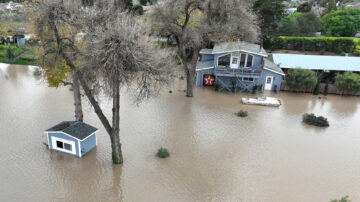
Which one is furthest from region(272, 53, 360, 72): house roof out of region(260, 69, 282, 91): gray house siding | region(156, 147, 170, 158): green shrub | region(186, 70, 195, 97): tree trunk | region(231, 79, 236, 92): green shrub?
region(156, 147, 170, 158): green shrub

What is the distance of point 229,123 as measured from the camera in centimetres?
1894

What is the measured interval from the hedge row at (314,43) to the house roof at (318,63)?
517 inches

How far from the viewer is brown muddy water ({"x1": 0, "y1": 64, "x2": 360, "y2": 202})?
11.7 m

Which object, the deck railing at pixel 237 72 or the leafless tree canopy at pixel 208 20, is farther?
the deck railing at pixel 237 72

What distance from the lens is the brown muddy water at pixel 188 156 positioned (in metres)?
11.7

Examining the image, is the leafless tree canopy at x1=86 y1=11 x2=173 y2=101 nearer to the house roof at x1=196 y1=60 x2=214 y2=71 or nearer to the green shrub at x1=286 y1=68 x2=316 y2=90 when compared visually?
the house roof at x1=196 y1=60 x2=214 y2=71

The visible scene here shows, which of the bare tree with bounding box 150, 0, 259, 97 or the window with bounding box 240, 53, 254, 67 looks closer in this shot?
the bare tree with bounding box 150, 0, 259, 97

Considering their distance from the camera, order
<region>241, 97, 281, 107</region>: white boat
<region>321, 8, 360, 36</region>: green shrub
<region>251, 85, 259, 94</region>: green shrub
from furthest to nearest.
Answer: <region>321, 8, 360, 36</region>: green shrub
<region>251, 85, 259, 94</region>: green shrub
<region>241, 97, 281, 107</region>: white boat

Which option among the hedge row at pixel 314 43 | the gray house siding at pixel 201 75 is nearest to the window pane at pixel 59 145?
the gray house siding at pixel 201 75

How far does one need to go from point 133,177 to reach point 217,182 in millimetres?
4155

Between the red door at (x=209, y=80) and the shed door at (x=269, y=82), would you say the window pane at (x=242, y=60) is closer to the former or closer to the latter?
the shed door at (x=269, y=82)

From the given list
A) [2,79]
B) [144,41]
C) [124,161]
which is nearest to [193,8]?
[144,41]

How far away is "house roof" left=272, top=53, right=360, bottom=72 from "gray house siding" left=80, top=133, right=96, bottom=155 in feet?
71.9

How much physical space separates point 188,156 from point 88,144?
18.8 feet
